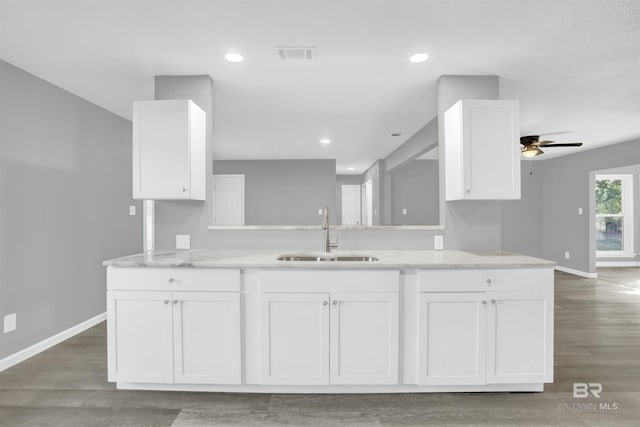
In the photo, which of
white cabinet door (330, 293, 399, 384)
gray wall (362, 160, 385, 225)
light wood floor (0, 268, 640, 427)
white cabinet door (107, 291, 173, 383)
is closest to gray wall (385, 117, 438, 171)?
gray wall (362, 160, 385, 225)

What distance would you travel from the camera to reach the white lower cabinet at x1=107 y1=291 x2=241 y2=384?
7.00 ft

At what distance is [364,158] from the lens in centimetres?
762

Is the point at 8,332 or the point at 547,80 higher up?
the point at 547,80

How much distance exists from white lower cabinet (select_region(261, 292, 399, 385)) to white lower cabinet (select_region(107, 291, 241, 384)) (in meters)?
0.24

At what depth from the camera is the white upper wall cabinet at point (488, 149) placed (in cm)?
255

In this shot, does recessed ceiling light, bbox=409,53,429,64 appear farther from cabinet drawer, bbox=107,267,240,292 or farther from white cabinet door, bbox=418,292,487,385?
cabinet drawer, bbox=107,267,240,292

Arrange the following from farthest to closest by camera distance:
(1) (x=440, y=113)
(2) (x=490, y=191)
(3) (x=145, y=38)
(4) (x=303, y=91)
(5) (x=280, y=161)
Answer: (5) (x=280, y=161)
(4) (x=303, y=91)
(1) (x=440, y=113)
(2) (x=490, y=191)
(3) (x=145, y=38)

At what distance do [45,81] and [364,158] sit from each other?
572cm

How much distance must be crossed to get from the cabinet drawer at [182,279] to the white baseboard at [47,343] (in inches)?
53.7

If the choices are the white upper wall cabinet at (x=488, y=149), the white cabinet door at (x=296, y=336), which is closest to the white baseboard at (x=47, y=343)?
the white cabinet door at (x=296, y=336)

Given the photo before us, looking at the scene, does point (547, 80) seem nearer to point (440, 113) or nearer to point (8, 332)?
point (440, 113)

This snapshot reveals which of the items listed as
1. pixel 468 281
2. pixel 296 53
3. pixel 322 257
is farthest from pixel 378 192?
pixel 468 281

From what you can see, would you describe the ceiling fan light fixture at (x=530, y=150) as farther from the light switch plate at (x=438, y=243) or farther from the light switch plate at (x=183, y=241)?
the light switch plate at (x=183, y=241)

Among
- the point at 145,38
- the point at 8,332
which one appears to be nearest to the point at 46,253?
the point at 8,332
